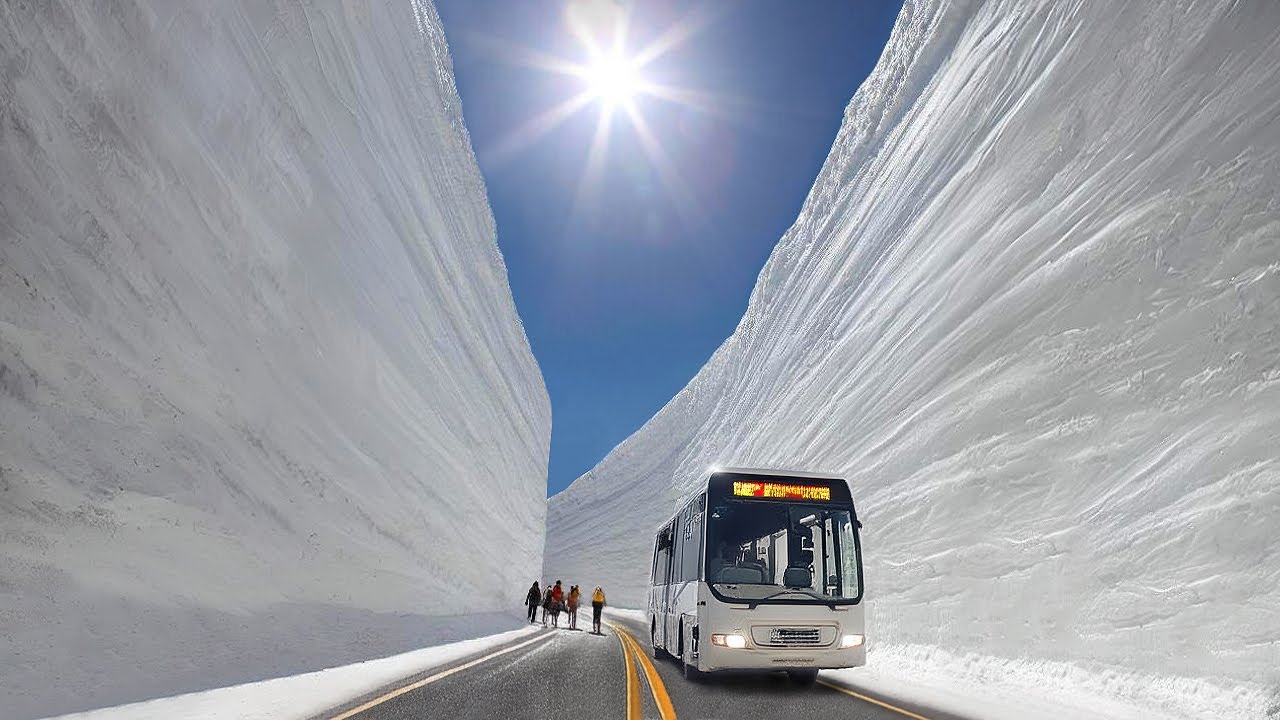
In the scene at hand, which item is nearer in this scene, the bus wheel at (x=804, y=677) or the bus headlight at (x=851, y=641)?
the bus headlight at (x=851, y=641)

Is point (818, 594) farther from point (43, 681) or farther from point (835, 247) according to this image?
point (835, 247)

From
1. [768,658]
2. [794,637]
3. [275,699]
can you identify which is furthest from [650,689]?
[275,699]

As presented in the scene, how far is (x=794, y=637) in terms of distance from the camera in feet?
31.4

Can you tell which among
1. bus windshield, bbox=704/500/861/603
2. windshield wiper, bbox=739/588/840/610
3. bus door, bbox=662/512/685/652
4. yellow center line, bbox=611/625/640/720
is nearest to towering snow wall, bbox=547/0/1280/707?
bus windshield, bbox=704/500/861/603

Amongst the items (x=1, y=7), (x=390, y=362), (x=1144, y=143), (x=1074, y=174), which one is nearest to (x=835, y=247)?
(x=1074, y=174)

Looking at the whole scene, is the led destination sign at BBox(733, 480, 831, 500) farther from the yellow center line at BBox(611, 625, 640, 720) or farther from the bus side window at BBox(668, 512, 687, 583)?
the yellow center line at BBox(611, 625, 640, 720)

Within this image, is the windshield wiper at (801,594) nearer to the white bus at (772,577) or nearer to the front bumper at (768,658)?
the white bus at (772,577)

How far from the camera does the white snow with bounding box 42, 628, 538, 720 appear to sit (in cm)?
616

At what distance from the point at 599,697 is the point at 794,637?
9.38 feet

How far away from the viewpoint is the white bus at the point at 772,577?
31.3 ft

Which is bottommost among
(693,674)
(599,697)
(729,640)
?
(599,697)

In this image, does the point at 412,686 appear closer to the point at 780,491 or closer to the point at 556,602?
the point at 780,491

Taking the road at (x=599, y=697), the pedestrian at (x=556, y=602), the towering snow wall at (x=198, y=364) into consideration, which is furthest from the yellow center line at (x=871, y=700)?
the pedestrian at (x=556, y=602)

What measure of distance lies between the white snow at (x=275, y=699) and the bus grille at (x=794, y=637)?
447 centimetres
